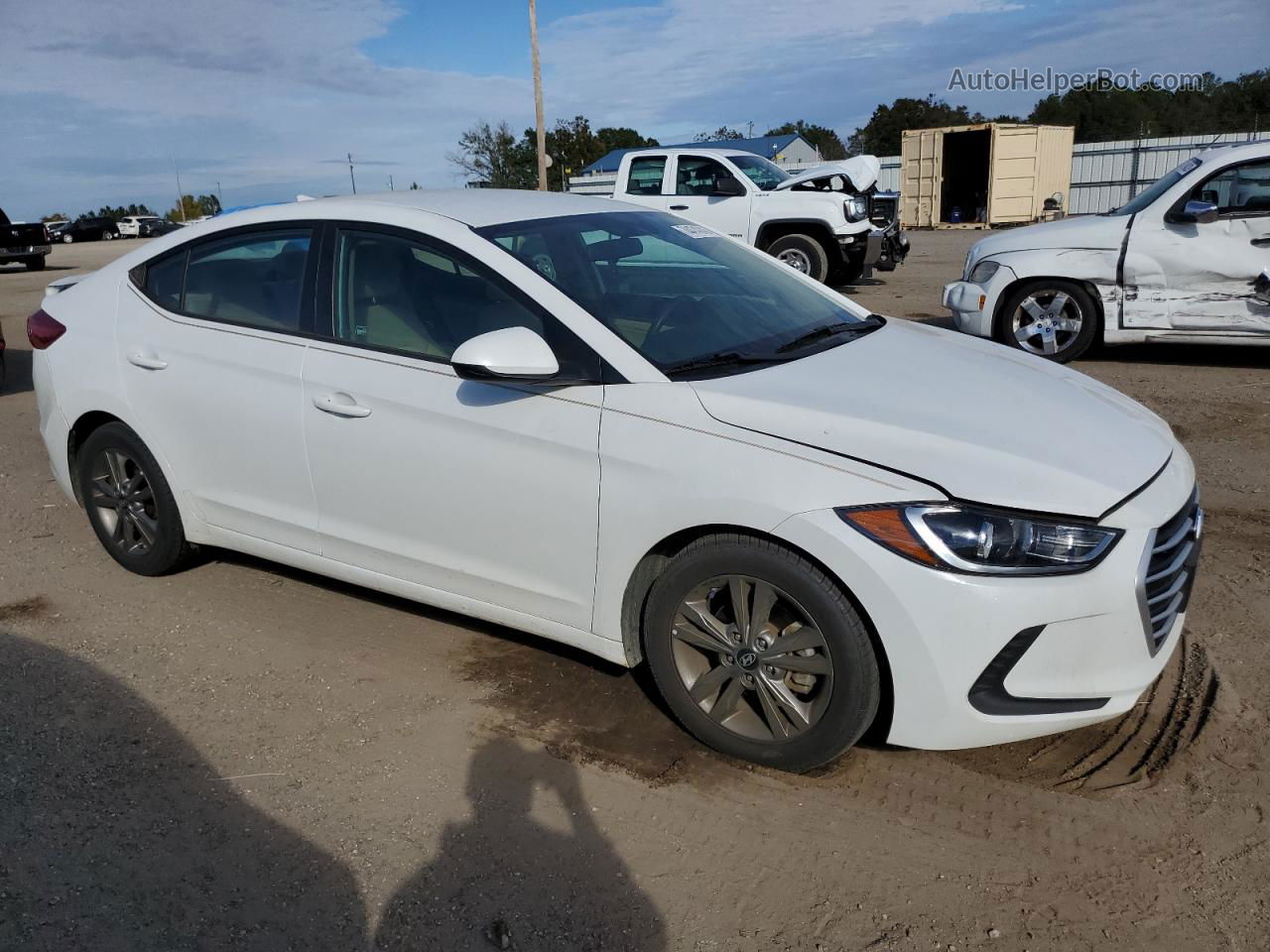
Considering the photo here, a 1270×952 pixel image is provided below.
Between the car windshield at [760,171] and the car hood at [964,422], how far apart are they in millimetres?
11399

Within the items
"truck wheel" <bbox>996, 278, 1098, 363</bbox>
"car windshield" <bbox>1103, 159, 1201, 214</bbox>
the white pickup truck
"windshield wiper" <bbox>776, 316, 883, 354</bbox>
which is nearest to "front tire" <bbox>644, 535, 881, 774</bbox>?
"windshield wiper" <bbox>776, 316, 883, 354</bbox>

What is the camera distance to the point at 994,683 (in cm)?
277

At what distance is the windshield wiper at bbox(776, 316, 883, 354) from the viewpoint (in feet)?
11.9

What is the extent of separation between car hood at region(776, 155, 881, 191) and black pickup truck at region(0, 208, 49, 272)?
18965mm

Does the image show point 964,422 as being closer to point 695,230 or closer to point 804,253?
point 695,230

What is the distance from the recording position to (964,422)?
2.98 metres

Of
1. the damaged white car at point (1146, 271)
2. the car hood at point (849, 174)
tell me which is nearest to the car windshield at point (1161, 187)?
the damaged white car at point (1146, 271)

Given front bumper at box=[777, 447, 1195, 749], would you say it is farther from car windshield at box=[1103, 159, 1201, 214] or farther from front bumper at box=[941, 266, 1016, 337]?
car windshield at box=[1103, 159, 1201, 214]

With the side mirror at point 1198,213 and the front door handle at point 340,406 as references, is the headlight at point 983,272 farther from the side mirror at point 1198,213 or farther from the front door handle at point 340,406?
the front door handle at point 340,406

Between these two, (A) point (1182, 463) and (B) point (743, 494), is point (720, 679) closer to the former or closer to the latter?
(B) point (743, 494)

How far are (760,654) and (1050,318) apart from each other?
6.68 meters

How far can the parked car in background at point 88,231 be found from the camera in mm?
46969

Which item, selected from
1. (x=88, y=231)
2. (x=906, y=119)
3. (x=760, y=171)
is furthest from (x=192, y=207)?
(x=760, y=171)

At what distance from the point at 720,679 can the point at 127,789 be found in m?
1.81
